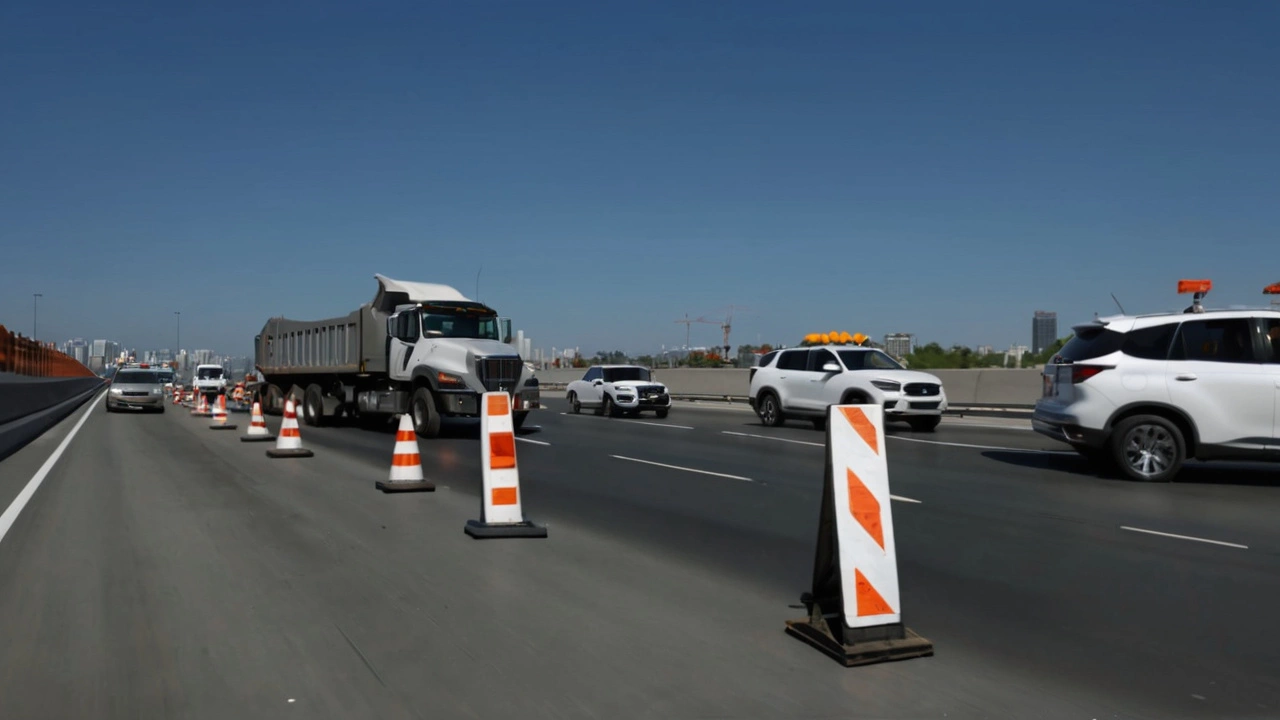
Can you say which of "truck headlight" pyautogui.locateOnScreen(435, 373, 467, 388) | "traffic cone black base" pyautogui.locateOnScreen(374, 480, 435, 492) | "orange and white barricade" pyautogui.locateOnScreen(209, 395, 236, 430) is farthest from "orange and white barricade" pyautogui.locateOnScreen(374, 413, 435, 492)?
"orange and white barricade" pyautogui.locateOnScreen(209, 395, 236, 430)

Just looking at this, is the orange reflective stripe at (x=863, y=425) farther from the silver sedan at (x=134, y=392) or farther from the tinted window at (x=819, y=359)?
the silver sedan at (x=134, y=392)

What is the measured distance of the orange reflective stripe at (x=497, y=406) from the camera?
827 centimetres

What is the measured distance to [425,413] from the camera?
1955cm

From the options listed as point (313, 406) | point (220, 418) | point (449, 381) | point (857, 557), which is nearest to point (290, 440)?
point (449, 381)

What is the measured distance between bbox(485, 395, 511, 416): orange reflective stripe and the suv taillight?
25.1 feet

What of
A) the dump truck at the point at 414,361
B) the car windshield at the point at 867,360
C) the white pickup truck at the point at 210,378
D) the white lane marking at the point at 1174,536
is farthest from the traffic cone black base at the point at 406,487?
the white pickup truck at the point at 210,378

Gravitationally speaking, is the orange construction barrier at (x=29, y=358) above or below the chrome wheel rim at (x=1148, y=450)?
above

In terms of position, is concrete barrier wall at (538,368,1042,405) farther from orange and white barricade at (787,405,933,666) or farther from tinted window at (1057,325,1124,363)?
orange and white barricade at (787,405,933,666)

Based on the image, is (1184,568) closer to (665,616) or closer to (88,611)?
(665,616)

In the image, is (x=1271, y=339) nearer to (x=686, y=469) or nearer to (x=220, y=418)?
(x=686, y=469)

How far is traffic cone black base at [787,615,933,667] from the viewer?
4684mm

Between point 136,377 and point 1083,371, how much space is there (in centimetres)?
3161

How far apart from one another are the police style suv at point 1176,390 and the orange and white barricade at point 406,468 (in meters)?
8.15

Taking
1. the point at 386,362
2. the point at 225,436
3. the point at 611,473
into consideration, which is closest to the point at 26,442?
the point at 225,436
